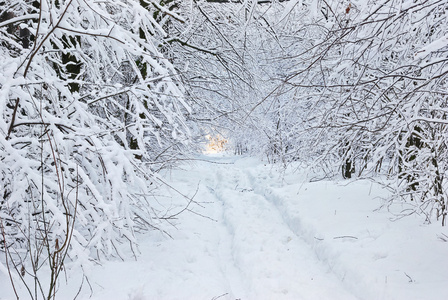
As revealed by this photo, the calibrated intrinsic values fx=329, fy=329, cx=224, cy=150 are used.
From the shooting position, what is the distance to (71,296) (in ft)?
10.5

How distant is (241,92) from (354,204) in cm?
362

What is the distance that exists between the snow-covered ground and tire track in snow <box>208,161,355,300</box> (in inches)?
0.5

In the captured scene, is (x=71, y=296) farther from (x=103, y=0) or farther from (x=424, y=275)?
(x=424, y=275)

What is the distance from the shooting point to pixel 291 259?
16.2 feet

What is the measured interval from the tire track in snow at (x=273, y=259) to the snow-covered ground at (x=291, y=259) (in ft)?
0.04

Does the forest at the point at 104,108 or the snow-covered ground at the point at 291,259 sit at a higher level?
the forest at the point at 104,108

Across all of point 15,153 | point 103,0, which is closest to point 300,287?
point 15,153

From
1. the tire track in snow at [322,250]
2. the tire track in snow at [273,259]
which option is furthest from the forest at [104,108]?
the tire track in snow at [273,259]

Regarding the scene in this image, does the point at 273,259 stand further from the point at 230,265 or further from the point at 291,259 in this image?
A: the point at 230,265

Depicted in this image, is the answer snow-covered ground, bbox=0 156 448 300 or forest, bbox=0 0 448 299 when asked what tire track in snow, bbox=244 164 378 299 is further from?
forest, bbox=0 0 448 299

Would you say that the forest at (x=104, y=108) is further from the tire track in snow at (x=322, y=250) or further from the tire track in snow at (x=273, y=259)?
the tire track in snow at (x=273, y=259)

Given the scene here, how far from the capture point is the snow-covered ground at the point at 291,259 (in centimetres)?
357

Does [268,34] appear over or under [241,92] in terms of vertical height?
over

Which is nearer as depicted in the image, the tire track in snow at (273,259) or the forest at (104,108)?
the forest at (104,108)
